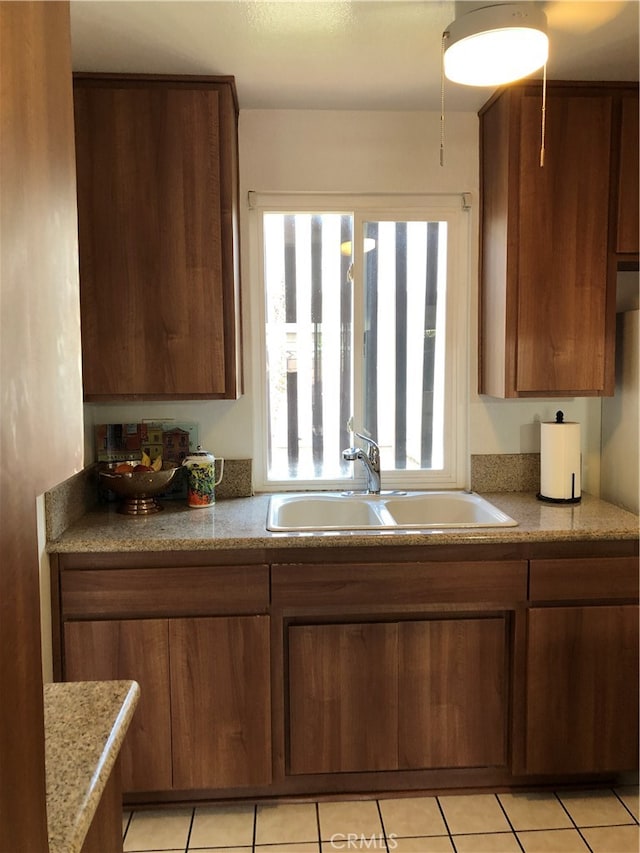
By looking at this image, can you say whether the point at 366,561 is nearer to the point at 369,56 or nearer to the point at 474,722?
the point at 474,722

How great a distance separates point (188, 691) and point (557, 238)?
1924 millimetres

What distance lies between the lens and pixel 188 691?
1987 mm

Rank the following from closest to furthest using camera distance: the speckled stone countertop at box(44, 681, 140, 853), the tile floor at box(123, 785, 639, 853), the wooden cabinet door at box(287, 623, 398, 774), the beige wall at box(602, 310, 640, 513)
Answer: the speckled stone countertop at box(44, 681, 140, 853), the tile floor at box(123, 785, 639, 853), the wooden cabinet door at box(287, 623, 398, 774), the beige wall at box(602, 310, 640, 513)

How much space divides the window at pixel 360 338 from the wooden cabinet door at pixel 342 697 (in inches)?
28.4

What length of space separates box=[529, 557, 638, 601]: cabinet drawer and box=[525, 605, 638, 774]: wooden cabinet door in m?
0.05

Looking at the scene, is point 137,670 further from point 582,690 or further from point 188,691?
point 582,690

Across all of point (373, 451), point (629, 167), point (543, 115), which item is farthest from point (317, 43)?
point (373, 451)

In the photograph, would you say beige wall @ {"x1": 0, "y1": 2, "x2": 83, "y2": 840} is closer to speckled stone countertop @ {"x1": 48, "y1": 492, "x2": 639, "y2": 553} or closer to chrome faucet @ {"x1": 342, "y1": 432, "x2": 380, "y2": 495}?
speckled stone countertop @ {"x1": 48, "y1": 492, "x2": 639, "y2": 553}

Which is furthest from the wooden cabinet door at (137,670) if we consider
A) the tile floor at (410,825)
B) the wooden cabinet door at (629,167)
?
the wooden cabinet door at (629,167)

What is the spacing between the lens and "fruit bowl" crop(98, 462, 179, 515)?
2.19 meters

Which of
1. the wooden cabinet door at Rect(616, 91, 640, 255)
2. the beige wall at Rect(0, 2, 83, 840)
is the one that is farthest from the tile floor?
the wooden cabinet door at Rect(616, 91, 640, 255)

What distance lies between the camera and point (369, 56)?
1990 mm

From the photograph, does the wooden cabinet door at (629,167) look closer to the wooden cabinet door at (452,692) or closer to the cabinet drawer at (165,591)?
the wooden cabinet door at (452,692)

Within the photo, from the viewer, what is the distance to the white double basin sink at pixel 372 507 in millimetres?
2432
